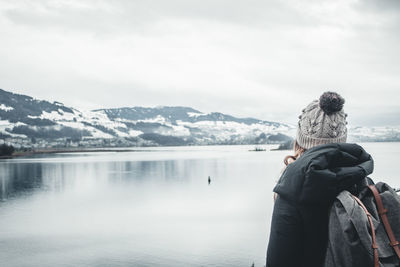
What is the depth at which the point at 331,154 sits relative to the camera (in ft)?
6.50

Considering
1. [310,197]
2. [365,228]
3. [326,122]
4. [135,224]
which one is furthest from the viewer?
[135,224]

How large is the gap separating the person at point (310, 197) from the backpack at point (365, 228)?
0.08m

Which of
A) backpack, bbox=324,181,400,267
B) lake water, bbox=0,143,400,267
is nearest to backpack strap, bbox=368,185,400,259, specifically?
backpack, bbox=324,181,400,267

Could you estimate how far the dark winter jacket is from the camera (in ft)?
6.31

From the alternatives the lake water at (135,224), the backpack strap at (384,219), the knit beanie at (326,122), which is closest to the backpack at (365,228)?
the backpack strap at (384,219)

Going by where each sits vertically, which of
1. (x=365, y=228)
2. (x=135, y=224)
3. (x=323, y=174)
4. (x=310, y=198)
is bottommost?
(x=135, y=224)

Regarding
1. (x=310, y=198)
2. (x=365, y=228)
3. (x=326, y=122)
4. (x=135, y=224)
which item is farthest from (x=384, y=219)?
(x=135, y=224)

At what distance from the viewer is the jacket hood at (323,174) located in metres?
1.91

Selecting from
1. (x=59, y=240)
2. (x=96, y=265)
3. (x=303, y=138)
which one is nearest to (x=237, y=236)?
(x=96, y=265)

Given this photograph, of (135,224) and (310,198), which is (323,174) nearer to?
(310,198)

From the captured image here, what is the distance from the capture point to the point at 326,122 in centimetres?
232

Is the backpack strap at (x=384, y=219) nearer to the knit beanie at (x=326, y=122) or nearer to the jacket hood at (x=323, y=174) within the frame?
the jacket hood at (x=323, y=174)

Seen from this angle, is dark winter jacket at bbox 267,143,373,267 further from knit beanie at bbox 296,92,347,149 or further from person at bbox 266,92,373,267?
→ knit beanie at bbox 296,92,347,149

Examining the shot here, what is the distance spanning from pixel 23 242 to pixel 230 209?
56.3 ft
